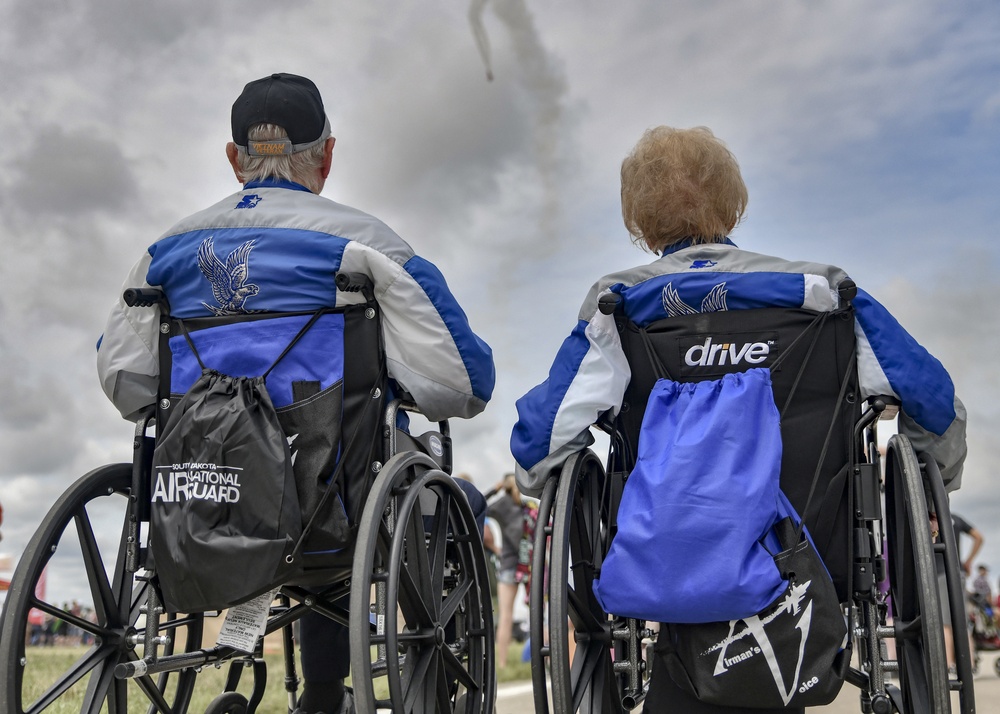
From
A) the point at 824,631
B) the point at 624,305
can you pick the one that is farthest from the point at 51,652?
the point at 824,631

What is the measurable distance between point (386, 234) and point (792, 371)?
117cm

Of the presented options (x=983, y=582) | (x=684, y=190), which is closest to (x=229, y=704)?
(x=684, y=190)

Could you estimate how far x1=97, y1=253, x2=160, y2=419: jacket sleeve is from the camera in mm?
2924

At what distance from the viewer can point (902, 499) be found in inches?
108

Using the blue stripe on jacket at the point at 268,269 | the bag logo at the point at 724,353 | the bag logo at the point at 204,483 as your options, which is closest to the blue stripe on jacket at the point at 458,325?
the blue stripe on jacket at the point at 268,269

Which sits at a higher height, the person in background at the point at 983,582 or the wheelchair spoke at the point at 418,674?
the person in background at the point at 983,582

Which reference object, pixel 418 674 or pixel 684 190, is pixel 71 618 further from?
pixel 684 190

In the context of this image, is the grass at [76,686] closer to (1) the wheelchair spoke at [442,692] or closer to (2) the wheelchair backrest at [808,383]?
(1) the wheelchair spoke at [442,692]

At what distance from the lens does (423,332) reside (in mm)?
2740

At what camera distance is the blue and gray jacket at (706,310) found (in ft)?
8.78

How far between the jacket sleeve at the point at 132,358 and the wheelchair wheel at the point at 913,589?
81.5 inches

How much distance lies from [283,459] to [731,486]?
1.12 meters

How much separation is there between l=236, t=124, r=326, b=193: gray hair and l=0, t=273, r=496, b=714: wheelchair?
1.75ft

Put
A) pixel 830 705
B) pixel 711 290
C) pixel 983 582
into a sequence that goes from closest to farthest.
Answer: pixel 711 290
pixel 830 705
pixel 983 582
